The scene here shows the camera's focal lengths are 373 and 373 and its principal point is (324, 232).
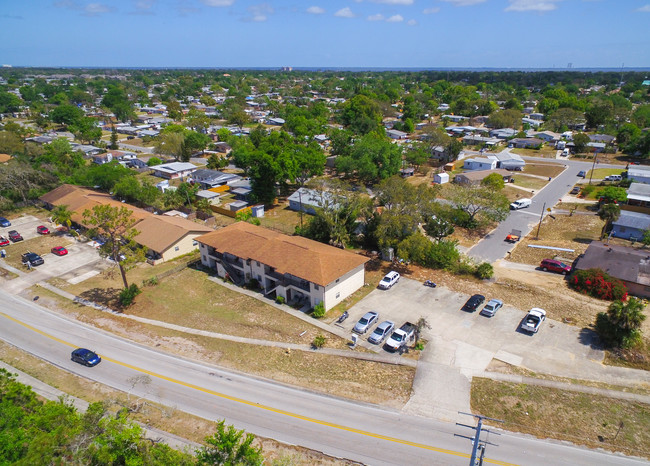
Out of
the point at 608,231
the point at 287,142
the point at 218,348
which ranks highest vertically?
the point at 287,142

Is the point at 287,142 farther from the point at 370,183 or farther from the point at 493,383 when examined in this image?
the point at 493,383

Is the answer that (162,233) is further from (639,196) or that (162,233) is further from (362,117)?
(362,117)

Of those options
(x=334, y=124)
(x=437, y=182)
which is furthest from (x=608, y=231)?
(x=334, y=124)

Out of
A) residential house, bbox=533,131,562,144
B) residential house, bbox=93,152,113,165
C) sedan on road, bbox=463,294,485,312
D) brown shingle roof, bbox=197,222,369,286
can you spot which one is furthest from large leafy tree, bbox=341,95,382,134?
sedan on road, bbox=463,294,485,312

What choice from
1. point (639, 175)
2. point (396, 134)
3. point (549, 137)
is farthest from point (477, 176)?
point (396, 134)

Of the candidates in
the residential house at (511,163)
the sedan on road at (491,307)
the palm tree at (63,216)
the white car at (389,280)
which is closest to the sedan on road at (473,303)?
the sedan on road at (491,307)

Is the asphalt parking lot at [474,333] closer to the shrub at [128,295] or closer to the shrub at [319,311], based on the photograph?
the shrub at [319,311]
